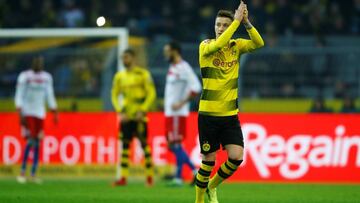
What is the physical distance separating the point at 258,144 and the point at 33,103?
14.4 feet

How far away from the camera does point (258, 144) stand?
18.4m

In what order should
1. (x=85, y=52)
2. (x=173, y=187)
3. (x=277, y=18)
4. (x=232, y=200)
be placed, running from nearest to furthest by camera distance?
(x=232, y=200) < (x=173, y=187) < (x=85, y=52) < (x=277, y=18)

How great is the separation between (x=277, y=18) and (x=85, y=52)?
25.3 ft

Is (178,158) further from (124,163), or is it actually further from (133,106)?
(133,106)

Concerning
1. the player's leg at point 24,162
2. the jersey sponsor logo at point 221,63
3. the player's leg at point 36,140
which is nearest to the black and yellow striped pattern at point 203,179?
the jersey sponsor logo at point 221,63

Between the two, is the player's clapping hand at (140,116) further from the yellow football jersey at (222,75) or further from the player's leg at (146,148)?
the yellow football jersey at (222,75)

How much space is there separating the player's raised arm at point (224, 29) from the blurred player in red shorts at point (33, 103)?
7.96 meters

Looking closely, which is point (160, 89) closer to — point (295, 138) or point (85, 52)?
point (85, 52)

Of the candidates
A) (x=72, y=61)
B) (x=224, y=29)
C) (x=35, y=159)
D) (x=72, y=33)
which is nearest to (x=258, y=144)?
(x=35, y=159)

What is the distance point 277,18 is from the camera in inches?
1053

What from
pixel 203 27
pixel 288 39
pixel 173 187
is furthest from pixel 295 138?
pixel 203 27

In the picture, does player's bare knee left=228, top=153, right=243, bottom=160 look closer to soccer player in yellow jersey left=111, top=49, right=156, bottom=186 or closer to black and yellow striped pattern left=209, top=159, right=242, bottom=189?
black and yellow striped pattern left=209, top=159, right=242, bottom=189

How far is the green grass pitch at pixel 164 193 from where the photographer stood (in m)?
12.8

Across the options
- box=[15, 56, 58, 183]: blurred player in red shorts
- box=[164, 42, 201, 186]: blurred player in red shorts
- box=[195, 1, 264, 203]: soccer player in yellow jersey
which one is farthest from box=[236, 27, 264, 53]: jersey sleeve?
box=[15, 56, 58, 183]: blurred player in red shorts
